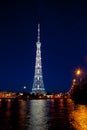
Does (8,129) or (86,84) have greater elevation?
(86,84)

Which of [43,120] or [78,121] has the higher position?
[43,120]

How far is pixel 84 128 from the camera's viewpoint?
41.0 meters

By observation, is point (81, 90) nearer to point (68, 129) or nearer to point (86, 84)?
point (86, 84)

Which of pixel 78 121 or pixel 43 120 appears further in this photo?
pixel 43 120

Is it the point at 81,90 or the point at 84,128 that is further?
the point at 81,90

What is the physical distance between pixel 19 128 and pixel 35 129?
223 centimetres

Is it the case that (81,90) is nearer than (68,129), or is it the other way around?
(68,129)

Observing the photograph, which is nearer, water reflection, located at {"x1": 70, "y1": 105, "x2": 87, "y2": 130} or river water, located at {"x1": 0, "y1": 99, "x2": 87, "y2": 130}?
water reflection, located at {"x1": 70, "y1": 105, "x2": 87, "y2": 130}

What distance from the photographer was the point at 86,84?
139 m

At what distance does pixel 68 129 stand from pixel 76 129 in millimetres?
875

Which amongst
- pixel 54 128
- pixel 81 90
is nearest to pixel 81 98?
pixel 81 90

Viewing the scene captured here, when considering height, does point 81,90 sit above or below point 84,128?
above

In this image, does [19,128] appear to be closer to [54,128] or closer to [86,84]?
[54,128]

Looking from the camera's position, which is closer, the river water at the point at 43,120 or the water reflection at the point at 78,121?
the water reflection at the point at 78,121
